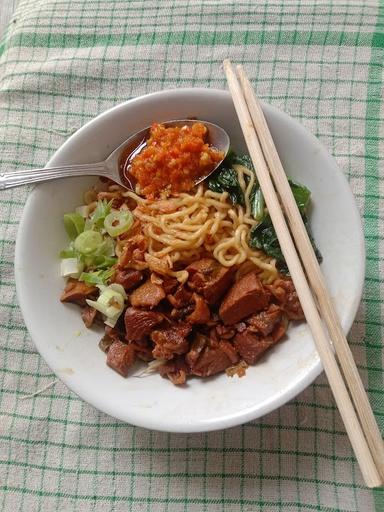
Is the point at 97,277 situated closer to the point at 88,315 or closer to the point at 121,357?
the point at 88,315

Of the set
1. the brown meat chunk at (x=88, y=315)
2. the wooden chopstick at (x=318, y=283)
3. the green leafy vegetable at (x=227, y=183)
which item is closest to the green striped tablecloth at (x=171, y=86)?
the brown meat chunk at (x=88, y=315)

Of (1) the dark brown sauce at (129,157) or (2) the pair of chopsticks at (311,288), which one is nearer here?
(2) the pair of chopsticks at (311,288)

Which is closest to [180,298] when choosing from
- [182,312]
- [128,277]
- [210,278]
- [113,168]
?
[182,312]

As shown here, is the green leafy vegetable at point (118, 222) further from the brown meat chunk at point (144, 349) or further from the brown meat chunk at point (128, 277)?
the brown meat chunk at point (144, 349)

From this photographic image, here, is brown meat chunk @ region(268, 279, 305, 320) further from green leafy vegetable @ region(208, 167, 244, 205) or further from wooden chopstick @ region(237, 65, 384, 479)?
green leafy vegetable @ region(208, 167, 244, 205)

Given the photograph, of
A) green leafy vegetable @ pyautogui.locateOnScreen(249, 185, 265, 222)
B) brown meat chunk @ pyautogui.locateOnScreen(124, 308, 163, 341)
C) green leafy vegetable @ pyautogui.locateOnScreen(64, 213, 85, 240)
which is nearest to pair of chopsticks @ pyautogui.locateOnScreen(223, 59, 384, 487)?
green leafy vegetable @ pyautogui.locateOnScreen(249, 185, 265, 222)

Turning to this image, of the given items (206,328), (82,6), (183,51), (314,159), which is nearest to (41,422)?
(206,328)
